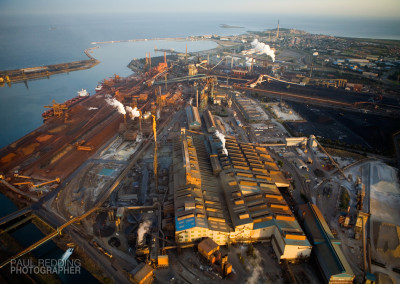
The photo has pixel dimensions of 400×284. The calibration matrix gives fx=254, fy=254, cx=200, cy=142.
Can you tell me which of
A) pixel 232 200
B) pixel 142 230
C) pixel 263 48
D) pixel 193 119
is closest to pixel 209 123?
pixel 193 119

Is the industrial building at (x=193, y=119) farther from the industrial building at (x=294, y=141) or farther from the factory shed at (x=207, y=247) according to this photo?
the factory shed at (x=207, y=247)

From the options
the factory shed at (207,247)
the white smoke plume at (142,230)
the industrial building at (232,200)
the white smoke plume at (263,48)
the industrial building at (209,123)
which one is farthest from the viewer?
the white smoke plume at (263,48)

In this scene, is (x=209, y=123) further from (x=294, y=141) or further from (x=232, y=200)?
(x=232, y=200)

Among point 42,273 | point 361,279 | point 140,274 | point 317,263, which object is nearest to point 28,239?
point 42,273

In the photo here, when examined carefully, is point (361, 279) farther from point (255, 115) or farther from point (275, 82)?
point (275, 82)

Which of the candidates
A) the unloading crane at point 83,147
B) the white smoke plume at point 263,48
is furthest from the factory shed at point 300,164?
the white smoke plume at point 263,48

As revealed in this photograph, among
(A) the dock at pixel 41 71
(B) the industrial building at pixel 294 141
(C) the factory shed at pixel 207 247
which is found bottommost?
(C) the factory shed at pixel 207 247
